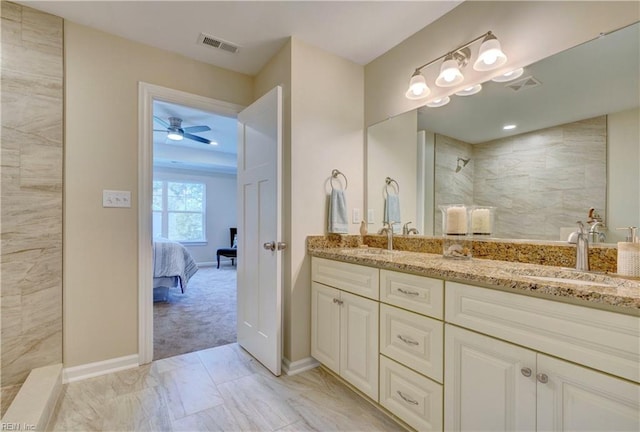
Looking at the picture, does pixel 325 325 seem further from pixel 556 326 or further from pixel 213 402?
pixel 556 326

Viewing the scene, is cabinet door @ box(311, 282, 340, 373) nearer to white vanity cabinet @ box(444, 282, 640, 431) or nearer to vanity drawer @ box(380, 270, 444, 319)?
vanity drawer @ box(380, 270, 444, 319)

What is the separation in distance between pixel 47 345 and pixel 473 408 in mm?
2453

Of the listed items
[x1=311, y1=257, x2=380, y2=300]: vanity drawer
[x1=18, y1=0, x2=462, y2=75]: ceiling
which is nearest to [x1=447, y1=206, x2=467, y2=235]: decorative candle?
[x1=311, y1=257, x2=380, y2=300]: vanity drawer

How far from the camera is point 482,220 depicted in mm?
1654

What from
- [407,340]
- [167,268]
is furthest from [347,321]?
[167,268]

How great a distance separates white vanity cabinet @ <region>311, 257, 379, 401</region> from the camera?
1584mm

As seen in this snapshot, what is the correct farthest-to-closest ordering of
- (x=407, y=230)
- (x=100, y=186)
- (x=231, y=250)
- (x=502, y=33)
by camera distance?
(x=231, y=250), (x=407, y=230), (x=100, y=186), (x=502, y=33)

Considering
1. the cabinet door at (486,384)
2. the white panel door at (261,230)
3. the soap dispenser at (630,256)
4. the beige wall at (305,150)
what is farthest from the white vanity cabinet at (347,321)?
the soap dispenser at (630,256)

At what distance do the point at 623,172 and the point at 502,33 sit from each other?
36.6 inches

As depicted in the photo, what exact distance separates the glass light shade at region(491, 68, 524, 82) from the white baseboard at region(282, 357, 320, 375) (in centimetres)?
215

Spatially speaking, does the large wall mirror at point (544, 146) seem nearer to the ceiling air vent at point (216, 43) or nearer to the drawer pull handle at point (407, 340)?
the drawer pull handle at point (407, 340)

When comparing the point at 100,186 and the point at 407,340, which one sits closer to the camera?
the point at 407,340

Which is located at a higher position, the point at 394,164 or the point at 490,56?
the point at 490,56

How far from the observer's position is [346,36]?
206 centimetres
